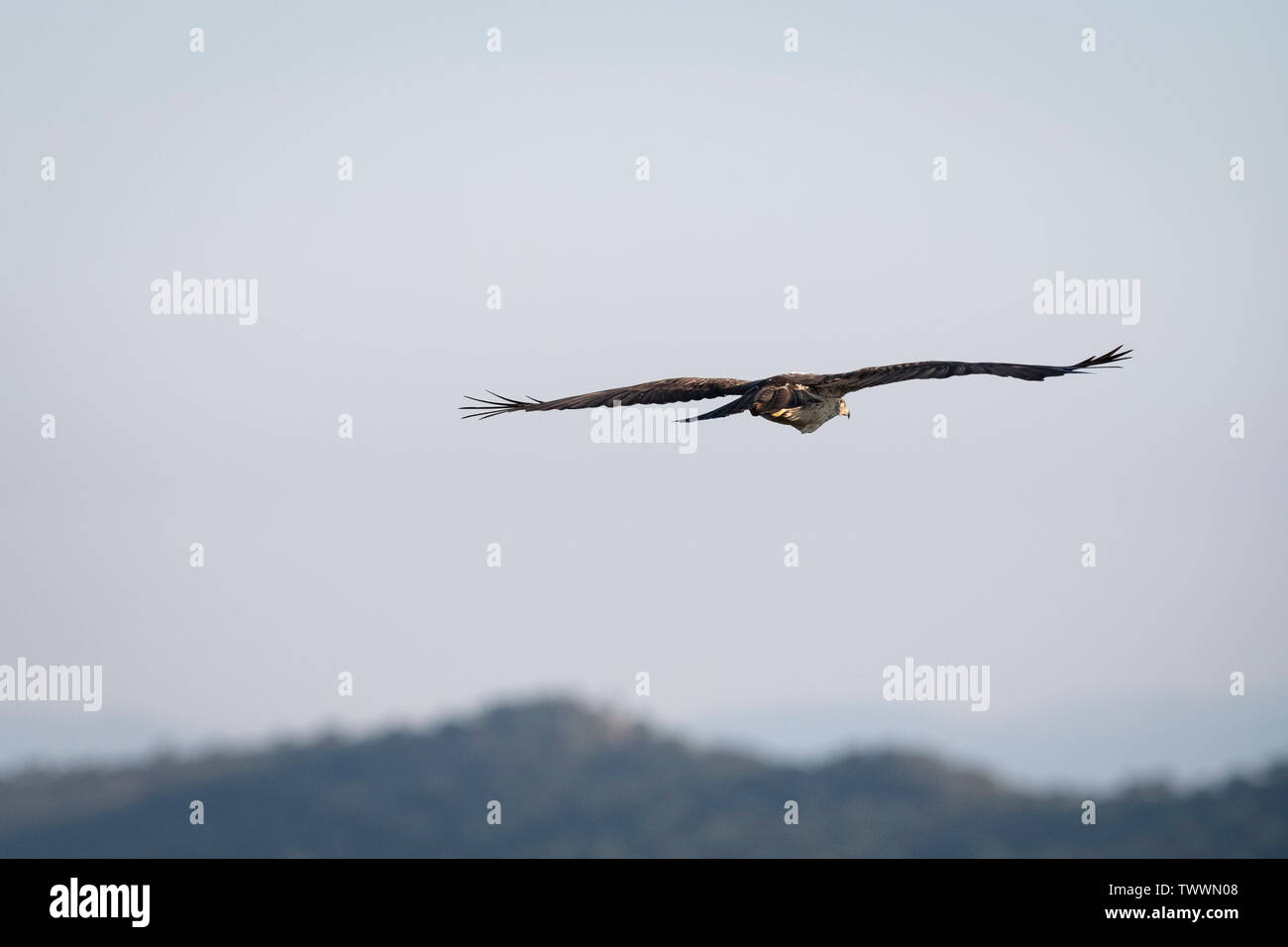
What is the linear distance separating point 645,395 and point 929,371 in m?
5.53

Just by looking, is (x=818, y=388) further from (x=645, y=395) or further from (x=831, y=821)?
(x=831, y=821)

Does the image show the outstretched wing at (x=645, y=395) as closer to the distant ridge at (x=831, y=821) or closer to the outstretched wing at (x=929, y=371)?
the outstretched wing at (x=929, y=371)

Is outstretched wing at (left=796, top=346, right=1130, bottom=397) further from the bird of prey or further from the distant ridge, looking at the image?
the distant ridge

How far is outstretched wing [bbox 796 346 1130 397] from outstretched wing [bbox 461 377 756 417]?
5.06 feet

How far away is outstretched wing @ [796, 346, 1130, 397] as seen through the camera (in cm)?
2692

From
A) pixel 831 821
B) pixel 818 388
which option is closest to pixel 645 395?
pixel 818 388

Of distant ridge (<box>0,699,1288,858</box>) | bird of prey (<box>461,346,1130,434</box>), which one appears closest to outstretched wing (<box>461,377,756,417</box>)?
bird of prey (<box>461,346,1130,434</box>)

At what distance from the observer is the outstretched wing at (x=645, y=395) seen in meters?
28.8

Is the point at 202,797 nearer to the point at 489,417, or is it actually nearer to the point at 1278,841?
the point at 1278,841

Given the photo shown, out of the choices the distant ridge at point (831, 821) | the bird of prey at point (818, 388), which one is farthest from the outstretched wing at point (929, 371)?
the distant ridge at point (831, 821)
